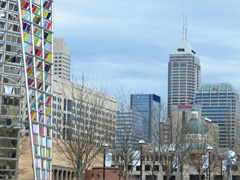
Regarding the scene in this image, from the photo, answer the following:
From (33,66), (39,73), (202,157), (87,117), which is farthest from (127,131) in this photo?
(33,66)

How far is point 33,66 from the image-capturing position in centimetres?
2139

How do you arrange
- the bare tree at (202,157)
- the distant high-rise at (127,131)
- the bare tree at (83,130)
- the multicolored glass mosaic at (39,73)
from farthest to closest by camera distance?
the bare tree at (202,157), the distant high-rise at (127,131), the bare tree at (83,130), the multicolored glass mosaic at (39,73)

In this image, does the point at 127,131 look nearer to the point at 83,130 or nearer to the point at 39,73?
the point at 83,130

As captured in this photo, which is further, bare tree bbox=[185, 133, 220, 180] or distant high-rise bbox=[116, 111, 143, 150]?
bare tree bbox=[185, 133, 220, 180]

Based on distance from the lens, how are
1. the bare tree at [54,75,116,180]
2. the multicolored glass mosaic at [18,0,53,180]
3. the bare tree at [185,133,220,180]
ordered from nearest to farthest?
the multicolored glass mosaic at [18,0,53,180] → the bare tree at [54,75,116,180] → the bare tree at [185,133,220,180]

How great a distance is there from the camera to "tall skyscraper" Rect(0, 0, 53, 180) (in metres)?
21.3

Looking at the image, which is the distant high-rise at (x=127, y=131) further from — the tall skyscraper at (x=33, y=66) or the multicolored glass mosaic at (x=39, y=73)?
the multicolored glass mosaic at (x=39, y=73)

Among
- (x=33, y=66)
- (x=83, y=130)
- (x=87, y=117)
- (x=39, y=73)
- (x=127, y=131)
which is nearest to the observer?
(x=33, y=66)

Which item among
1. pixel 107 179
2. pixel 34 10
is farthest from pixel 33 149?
pixel 107 179

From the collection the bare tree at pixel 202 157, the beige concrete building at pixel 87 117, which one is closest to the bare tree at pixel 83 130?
the beige concrete building at pixel 87 117

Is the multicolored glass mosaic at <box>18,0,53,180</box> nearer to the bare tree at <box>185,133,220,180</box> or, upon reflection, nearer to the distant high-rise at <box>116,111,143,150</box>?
the distant high-rise at <box>116,111,143,150</box>

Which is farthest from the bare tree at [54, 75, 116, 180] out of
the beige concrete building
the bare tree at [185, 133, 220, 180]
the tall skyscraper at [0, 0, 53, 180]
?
the tall skyscraper at [0, 0, 53, 180]

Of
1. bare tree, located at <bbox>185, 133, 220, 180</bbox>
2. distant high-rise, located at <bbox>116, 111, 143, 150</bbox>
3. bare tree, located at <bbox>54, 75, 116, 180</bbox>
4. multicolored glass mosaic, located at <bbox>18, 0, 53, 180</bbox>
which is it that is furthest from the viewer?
bare tree, located at <bbox>185, 133, 220, 180</bbox>

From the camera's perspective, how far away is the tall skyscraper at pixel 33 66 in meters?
21.3
